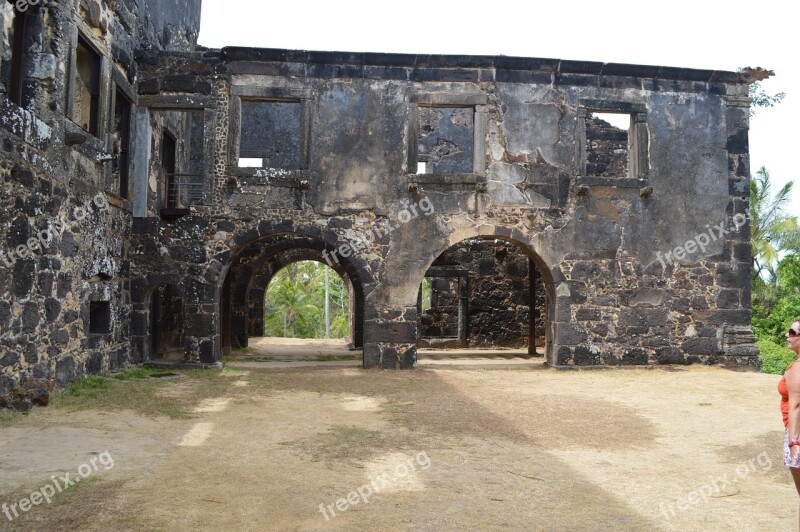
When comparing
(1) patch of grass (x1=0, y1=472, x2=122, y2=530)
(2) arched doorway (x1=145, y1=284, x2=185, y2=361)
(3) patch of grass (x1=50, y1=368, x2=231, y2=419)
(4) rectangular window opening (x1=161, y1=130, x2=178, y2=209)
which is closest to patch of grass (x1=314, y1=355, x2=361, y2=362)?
(2) arched doorway (x1=145, y1=284, x2=185, y2=361)

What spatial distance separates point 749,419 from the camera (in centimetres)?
739

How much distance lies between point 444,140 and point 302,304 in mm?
16457

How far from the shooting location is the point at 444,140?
17.5 meters

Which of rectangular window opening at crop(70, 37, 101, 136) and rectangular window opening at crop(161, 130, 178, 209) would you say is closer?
rectangular window opening at crop(70, 37, 101, 136)

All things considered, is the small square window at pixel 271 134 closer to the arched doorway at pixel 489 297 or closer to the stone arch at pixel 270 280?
the stone arch at pixel 270 280

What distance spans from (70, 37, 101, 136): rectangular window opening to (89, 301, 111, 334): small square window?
252 centimetres

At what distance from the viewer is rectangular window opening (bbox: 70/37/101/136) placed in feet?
30.9

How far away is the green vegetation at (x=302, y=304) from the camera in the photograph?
30.4 meters

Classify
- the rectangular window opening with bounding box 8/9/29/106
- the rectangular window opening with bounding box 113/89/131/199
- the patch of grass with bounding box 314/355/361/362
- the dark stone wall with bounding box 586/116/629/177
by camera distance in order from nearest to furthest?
the rectangular window opening with bounding box 8/9/29/106, the rectangular window opening with bounding box 113/89/131/199, the patch of grass with bounding box 314/355/361/362, the dark stone wall with bounding box 586/116/629/177

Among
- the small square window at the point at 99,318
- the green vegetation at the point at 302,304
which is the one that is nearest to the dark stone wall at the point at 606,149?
the small square window at the point at 99,318

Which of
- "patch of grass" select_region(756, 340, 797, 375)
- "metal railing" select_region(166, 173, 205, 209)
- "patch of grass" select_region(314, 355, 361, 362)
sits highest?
"metal railing" select_region(166, 173, 205, 209)

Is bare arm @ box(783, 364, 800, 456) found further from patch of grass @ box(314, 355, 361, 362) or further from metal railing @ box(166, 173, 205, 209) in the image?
metal railing @ box(166, 173, 205, 209)

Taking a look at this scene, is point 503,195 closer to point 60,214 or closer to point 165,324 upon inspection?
point 60,214

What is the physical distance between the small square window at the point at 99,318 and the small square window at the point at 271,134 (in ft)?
28.0
